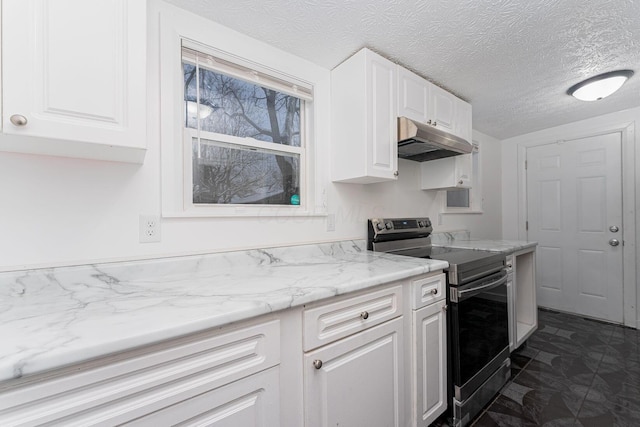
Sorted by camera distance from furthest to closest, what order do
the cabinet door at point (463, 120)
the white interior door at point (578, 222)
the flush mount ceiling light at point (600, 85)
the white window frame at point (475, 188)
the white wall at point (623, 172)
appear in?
the white window frame at point (475, 188)
the white interior door at point (578, 222)
the white wall at point (623, 172)
the cabinet door at point (463, 120)
the flush mount ceiling light at point (600, 85)

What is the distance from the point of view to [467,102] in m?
2.46

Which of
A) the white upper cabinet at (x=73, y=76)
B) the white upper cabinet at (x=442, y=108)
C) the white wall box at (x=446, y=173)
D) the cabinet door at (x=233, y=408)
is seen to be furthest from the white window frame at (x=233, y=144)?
the white wall box at (x=446, y=173)

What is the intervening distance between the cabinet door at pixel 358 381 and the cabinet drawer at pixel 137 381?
26 cm

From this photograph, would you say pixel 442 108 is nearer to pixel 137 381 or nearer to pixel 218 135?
pixel 218 135

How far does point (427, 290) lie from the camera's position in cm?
142

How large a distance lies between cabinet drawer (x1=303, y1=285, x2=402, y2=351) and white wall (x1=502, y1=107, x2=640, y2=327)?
3.15 meters

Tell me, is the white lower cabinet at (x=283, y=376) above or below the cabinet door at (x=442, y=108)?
below

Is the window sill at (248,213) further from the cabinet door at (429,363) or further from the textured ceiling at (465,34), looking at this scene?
the textured ceiling at (465,34)

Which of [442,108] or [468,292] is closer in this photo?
[468,292]

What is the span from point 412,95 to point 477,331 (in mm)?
1591

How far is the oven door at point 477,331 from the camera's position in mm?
1483

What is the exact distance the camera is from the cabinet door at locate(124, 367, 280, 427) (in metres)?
0.72

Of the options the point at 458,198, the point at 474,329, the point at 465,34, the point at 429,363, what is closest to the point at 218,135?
the point at 465,34

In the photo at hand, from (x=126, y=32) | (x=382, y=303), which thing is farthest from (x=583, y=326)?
(x=126, y=32)
